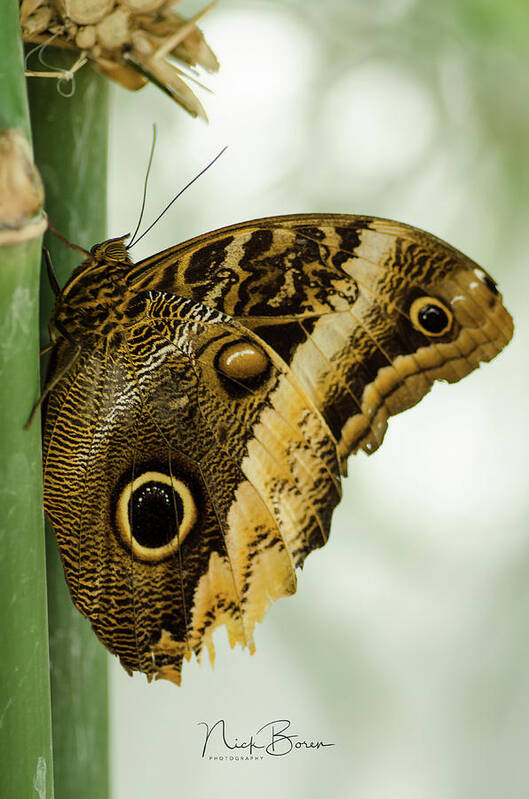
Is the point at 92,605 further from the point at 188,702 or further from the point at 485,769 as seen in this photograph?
the point at 485,769

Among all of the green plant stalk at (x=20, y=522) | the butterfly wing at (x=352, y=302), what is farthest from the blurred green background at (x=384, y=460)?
the green plant stalk at (x=20, y=522)

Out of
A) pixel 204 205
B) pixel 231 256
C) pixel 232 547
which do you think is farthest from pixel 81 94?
pixel 204 205

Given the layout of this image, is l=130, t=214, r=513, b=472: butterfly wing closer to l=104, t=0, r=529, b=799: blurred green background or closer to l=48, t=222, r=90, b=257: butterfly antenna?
l=48, t=222, r=90, b=257: butterfly antenna

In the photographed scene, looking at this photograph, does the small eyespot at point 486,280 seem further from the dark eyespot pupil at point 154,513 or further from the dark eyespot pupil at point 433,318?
the dark eyespot pupil at point 154,513

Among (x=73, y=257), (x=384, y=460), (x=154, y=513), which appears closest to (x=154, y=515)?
(x=154, y=513)

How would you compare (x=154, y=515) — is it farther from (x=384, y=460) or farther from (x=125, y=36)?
(x=384, y=460)

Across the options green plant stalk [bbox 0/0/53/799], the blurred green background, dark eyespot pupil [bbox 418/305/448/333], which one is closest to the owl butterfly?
dark eyespot pupil [bbox 418/305/448/333]
